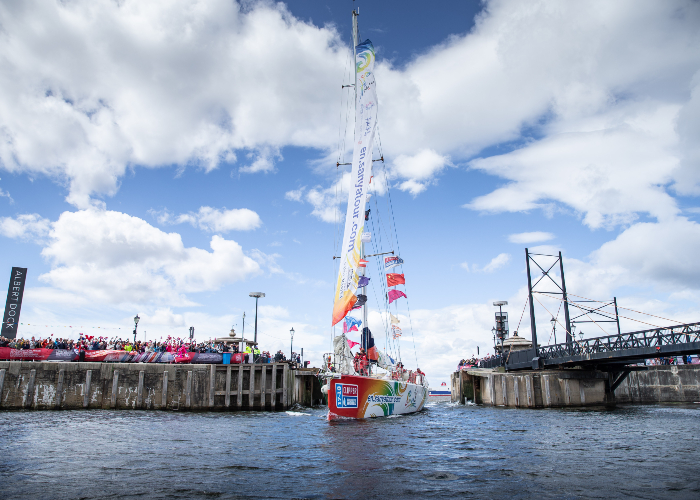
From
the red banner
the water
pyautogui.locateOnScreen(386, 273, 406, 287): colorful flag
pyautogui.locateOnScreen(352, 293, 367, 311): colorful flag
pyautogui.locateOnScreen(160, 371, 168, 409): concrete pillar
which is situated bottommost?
the water

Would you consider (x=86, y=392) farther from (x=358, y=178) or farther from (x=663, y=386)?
(x=663, y=386)

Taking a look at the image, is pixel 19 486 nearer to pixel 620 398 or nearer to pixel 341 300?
pixel 341 300

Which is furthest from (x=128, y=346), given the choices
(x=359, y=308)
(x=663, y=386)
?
(x=663, y=386)

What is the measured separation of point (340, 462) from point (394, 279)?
927 inches

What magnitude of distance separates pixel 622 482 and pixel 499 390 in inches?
1443

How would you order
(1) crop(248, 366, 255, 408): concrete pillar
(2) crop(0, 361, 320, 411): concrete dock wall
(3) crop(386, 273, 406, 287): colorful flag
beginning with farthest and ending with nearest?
1. (3) crop(386, 273, 406, 287): colorful flag
2. (1) crop(248, 366, 255, 408): concrete pillar
3. (2) crop(0, 361, 320, 411): concrete dock wall

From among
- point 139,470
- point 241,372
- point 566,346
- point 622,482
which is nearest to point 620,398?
point 566,346

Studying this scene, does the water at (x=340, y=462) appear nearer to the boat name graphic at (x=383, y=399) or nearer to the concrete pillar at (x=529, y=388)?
the boat name graphic at (x=383, y=399)

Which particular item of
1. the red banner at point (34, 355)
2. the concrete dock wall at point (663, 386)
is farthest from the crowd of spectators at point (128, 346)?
the concrete dock wall at point (663, 386)

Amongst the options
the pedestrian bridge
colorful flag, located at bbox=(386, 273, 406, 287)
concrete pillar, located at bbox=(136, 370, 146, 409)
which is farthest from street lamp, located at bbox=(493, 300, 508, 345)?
concrete pillar, located at bbox=(136, 370, 146, 409)

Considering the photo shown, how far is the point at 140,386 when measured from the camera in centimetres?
3181

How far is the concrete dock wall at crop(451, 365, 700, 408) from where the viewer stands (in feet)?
136

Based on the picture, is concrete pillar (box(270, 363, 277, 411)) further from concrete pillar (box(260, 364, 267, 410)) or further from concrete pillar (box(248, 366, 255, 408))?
concrete pillar (box(248, 366, 255, 408))

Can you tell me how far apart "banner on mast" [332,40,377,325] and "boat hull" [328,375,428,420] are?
369 centimetres
